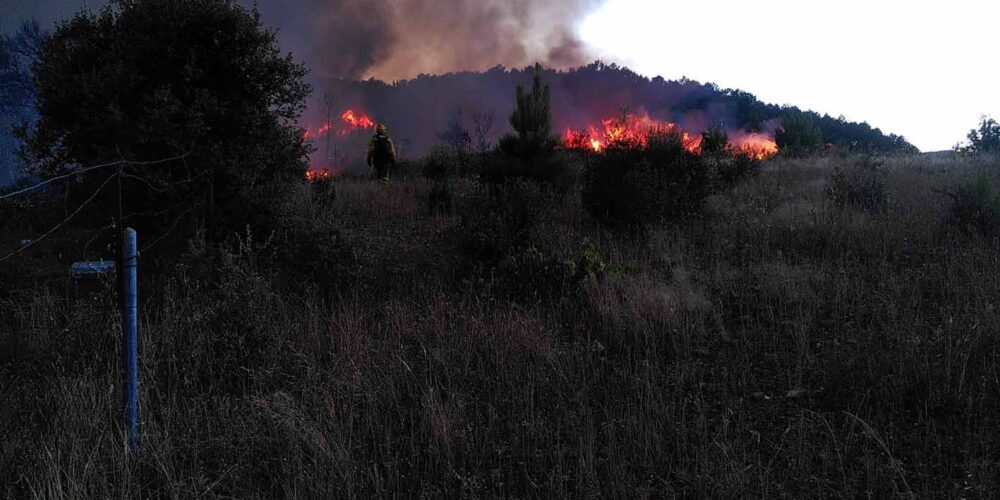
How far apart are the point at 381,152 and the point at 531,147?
718 centimetres

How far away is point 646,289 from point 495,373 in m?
1.95

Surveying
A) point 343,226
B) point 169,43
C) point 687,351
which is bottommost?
point 687,351

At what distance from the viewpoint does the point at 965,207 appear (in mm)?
7535

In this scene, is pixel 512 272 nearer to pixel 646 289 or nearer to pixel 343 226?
pixel 646 289

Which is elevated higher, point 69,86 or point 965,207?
point 69,86

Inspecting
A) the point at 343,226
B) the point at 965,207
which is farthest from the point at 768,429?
the point at 965,207

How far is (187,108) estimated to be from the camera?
683 cm

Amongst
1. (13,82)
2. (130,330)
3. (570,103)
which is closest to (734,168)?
(130,330)

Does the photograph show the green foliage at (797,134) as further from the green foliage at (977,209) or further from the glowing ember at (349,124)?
the glowing ember at (349,124)

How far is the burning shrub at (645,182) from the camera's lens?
8547mm

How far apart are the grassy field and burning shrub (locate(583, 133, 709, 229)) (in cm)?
218

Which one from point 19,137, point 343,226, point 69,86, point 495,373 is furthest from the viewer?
point 19,137

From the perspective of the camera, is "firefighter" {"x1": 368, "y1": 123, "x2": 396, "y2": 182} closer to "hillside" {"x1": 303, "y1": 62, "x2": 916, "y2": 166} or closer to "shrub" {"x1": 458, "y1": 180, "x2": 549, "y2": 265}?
"shrub" {"x1": 458, "y1": 180, "x2": 549, "y2": 265}

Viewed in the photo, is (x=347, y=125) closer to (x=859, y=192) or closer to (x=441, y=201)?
(x=441, y=201)
